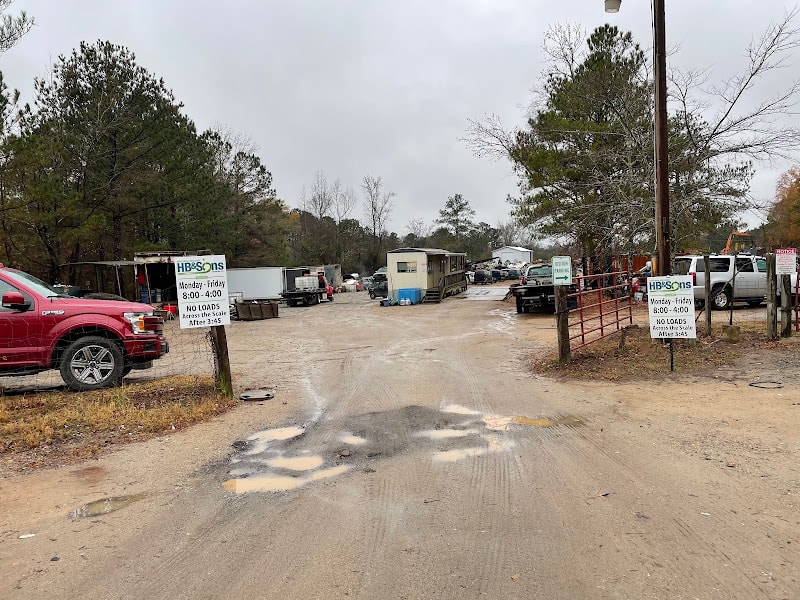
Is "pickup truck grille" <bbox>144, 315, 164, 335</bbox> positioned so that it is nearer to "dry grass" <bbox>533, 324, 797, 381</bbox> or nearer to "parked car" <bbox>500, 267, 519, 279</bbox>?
"dry grass" <bbox>533, 324, 797, 381</bbox>

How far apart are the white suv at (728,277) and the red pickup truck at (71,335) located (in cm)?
1539

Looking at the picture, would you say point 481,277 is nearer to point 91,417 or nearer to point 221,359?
point 221,359

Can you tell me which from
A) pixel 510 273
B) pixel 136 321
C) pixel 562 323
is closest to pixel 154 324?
pixel 136 321

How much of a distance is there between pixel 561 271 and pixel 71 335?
769 centimetres

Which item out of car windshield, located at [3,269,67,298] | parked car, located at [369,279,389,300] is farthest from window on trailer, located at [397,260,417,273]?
car windshield, located at [3,269,67,298]

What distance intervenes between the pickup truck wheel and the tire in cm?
1667

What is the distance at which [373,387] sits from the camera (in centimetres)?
880

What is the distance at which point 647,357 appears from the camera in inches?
385

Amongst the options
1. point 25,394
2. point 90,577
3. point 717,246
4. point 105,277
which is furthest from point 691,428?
point 717,246

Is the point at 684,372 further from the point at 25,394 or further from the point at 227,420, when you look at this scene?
the point at 25,394

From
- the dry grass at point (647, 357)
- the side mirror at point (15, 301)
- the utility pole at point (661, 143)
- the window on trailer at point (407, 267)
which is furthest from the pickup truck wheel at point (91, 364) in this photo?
the window on trailer at point (407, 267)

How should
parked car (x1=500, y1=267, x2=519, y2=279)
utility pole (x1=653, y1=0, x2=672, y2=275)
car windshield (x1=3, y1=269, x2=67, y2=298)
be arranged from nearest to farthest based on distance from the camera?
car windshield (x1=3, y1=269, x2=67, y2=298), utility pole (x1=653, y1=0, x2=672, y2=275), parked car (x1=500, y1=267, x2=519, y2=279)

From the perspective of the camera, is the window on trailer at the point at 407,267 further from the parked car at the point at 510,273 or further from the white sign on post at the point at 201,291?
the parked car at the point at 510,273

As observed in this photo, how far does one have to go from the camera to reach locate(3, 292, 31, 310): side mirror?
759cm
